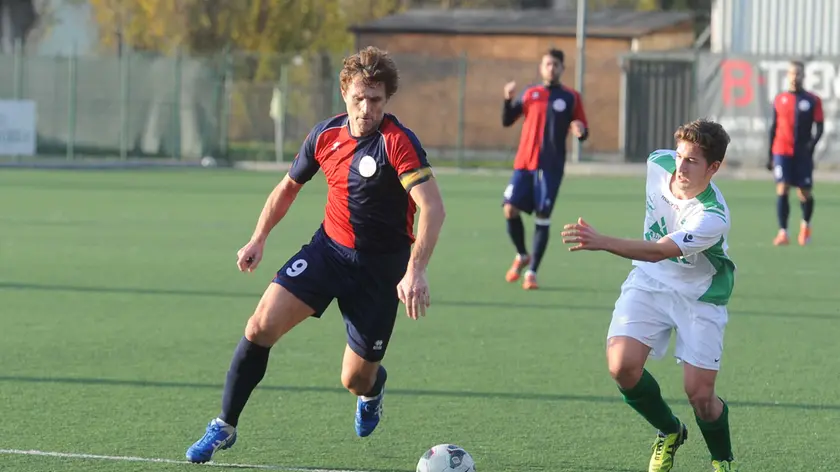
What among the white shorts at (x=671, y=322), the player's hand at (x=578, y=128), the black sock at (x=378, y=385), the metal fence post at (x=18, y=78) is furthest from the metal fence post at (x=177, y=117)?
the white shorts at (x=671, y=322)

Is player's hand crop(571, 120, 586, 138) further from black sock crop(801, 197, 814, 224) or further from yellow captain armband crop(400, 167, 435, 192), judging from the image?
yellow captain armband crop(400, 167, 435, 192)

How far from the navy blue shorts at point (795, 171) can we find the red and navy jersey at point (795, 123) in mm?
70

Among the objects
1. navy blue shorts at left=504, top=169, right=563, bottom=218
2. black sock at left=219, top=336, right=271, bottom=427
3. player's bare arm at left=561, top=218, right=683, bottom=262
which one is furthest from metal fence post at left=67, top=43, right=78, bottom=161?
player's bare arm at left=561, top=218, right=683, bottom=262

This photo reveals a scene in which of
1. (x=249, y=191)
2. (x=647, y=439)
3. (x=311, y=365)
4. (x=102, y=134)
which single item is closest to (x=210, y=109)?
(x=102, y=134)

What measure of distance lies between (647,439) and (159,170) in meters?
24.1

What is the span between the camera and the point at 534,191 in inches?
513

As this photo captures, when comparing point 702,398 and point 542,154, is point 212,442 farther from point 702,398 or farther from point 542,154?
point 542,154

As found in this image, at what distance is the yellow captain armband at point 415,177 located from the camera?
626 centimetres

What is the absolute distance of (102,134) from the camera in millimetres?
32812

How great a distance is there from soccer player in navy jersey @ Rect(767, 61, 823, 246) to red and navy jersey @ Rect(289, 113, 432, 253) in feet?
36.8

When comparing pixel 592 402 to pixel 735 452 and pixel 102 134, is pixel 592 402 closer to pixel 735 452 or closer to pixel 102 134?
pixel 735 452

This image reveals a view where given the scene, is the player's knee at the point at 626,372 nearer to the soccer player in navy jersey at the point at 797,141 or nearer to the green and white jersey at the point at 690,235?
the green and white jersey at the point at 690,235

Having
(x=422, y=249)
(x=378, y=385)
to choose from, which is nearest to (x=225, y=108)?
(x=378, y=385)

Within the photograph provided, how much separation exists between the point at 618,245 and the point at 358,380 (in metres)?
1.71
